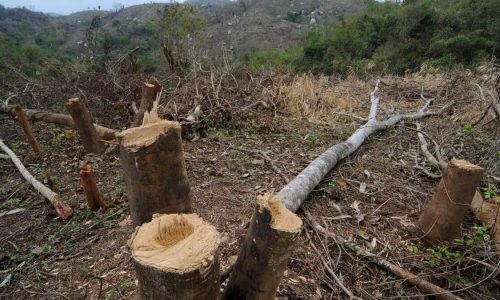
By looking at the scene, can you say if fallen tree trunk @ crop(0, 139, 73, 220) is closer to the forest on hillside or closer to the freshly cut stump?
the forest on hillside

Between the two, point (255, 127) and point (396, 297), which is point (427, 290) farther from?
point (255, 127)

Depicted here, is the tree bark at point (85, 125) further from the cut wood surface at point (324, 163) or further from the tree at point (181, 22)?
the tree at point (181, 22)

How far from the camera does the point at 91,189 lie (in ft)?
8.78

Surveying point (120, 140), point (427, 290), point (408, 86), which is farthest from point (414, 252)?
point (408, 86)

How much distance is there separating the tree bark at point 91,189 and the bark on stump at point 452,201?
8.89 feet

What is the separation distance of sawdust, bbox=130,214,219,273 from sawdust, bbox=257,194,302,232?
228 mm

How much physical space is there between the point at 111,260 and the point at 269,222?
4.89ft

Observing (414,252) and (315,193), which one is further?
(315,193)

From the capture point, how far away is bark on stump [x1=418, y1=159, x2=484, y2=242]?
2189 mm

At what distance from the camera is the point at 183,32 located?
11.6m

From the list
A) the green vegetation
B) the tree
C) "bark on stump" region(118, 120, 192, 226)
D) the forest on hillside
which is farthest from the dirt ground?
the green vegetation

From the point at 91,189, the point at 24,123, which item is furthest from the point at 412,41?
the point at 91,189

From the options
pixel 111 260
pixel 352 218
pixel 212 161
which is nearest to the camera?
pixel 111 260

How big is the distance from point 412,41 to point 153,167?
17.4 m
